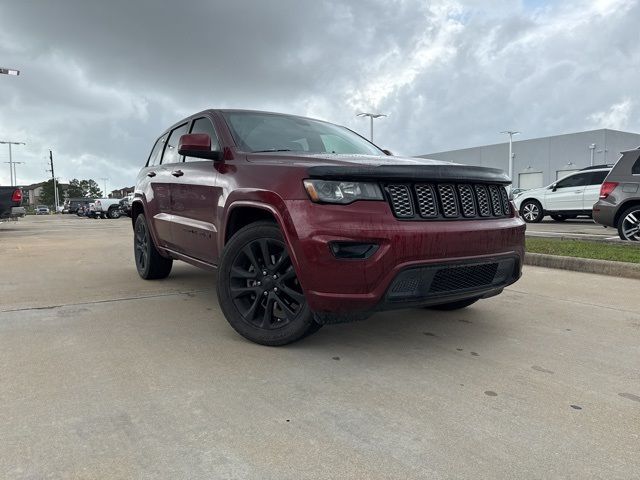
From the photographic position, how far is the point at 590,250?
726 centimetres

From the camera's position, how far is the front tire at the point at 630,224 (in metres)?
8.44

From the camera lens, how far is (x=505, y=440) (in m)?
2.08

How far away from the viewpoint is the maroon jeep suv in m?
2.77

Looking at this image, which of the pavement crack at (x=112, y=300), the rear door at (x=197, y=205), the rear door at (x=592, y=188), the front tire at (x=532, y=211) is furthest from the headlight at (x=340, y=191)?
the front tire at (x=532, y=211)

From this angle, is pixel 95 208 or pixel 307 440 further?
pixel 95 208

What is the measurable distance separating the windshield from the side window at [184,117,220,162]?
0.16 metres

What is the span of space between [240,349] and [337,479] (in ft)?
4.95

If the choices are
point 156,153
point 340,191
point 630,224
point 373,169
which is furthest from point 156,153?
point 630,224

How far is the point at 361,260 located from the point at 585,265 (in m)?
4.74

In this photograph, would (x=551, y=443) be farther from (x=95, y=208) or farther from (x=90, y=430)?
(x=95, y=208)

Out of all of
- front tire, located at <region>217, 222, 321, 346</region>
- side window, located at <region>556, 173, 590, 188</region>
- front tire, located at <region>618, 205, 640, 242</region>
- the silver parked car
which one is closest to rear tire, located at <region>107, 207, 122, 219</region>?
side window, located at <region>556, 173, 590, 188</region>

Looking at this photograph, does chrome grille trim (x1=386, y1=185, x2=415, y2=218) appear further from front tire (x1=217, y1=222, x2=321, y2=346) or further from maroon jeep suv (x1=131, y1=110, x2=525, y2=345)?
front tire (x1=217, y1=222, x2=321, y2=346)

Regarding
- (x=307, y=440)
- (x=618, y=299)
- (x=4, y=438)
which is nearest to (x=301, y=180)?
(x=307, y=440)

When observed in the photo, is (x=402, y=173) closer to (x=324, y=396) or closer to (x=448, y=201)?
(x=448, y=201)
